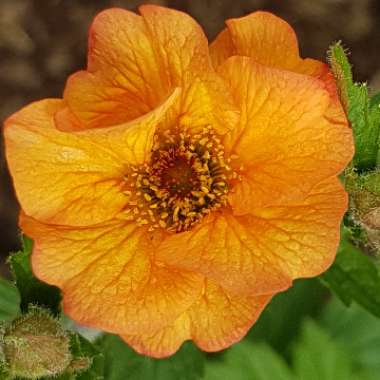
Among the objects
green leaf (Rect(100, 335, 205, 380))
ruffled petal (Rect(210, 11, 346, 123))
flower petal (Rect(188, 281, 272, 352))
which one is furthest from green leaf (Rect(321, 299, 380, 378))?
ruffled petal (Rect(210, 11, 346, 123))

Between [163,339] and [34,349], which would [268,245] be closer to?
[163,339]

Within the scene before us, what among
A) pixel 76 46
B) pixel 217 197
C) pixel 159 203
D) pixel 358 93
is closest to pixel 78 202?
pixel 159 203

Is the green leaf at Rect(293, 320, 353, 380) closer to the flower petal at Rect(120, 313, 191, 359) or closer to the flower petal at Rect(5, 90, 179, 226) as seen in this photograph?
the flower petal at Rect(120, 313, 191, 359)

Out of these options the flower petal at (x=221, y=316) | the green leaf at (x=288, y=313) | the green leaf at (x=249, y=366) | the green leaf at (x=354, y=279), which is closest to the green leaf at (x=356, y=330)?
the green leaf at (x=288, y=313)

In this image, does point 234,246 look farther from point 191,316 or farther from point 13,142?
point 13,142

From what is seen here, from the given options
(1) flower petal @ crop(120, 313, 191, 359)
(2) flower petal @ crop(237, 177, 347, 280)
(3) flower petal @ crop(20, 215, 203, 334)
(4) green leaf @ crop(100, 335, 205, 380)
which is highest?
(2) flower petal @ crop(237, 177, 347, 280)

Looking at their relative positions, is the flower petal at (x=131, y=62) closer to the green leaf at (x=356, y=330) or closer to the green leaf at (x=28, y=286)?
the green leaf at (x=28, y=286)
